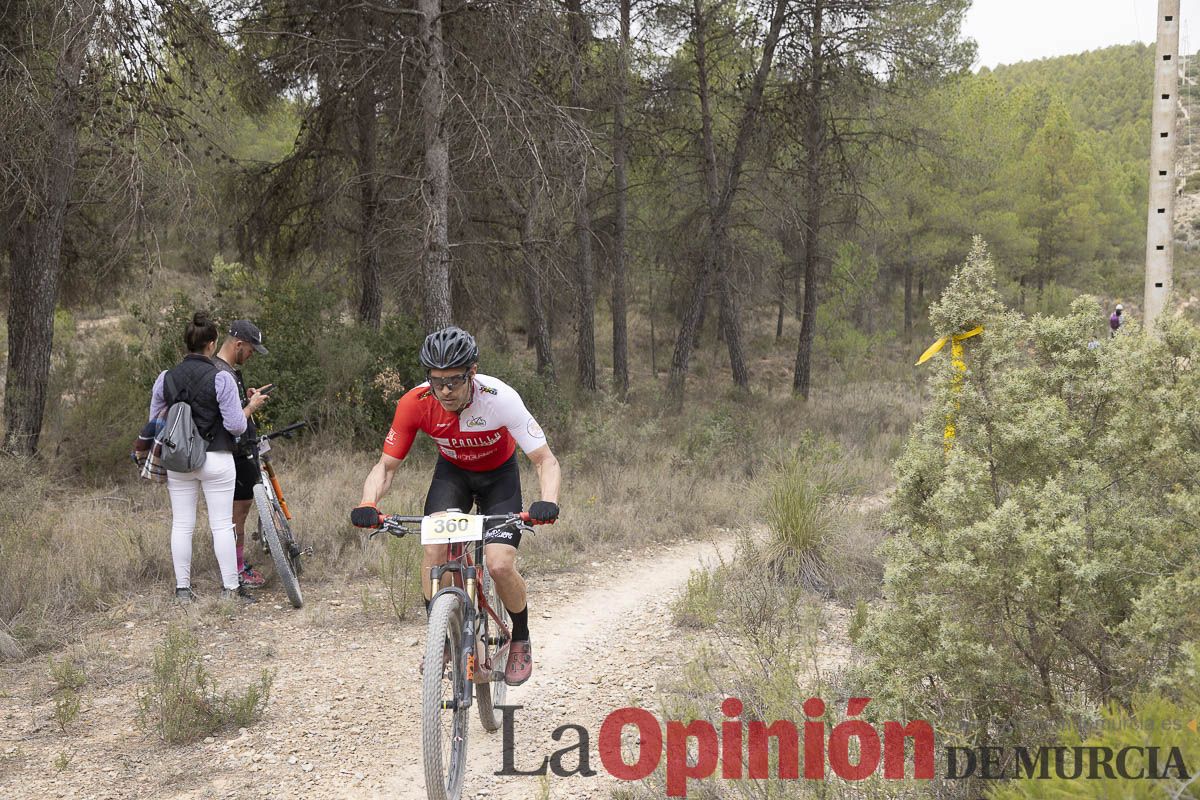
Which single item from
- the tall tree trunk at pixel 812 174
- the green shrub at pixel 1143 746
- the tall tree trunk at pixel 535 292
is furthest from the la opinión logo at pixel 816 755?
the tall tree trunk at pixel 812 174

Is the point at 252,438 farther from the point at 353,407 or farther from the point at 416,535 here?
the point at 353,407

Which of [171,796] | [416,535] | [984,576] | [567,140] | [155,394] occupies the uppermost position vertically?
[567,140]

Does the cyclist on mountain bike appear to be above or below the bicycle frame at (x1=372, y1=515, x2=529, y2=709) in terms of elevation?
above

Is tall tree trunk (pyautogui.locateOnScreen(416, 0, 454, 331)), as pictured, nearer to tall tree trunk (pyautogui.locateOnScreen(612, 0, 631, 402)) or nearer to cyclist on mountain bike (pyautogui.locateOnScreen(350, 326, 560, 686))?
tall tree trunk (pyautogui.locateOnScreen(612, 0, 631, 402))

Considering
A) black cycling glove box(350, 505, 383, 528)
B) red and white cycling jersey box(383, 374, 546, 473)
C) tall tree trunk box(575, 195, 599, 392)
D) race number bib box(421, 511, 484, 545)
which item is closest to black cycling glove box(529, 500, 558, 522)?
race number bib box(421, 511, 484, 545)

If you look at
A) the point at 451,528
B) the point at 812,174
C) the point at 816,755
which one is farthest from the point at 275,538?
the point at 812,174

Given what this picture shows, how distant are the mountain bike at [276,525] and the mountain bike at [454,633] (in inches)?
103

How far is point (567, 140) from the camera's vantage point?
1041cm

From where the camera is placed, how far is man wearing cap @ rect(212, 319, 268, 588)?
6.14 metres

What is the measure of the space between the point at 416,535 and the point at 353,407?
462cm

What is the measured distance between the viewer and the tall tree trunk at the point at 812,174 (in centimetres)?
1614

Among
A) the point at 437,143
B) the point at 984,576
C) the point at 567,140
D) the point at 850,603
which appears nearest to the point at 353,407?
the point at 437,143

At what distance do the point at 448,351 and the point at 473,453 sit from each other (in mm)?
677

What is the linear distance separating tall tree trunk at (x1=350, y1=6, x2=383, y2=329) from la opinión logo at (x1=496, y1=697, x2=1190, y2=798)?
28.8ft
